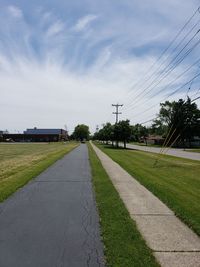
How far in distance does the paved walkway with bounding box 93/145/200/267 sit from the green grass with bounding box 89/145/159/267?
0.54 feet

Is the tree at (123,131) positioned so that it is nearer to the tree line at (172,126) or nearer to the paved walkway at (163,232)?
the tree line at (172,126)

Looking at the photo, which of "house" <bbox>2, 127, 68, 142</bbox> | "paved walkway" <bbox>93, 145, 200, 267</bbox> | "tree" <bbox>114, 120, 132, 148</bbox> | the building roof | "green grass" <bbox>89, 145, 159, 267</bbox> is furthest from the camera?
the building roof

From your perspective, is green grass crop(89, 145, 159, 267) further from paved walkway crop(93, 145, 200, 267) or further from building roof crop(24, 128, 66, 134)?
building roof crop(24, 128, 66, 134)

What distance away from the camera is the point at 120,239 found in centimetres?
625

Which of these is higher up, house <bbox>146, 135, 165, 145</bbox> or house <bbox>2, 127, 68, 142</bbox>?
house <bbox>2, 127, 68, 142</bbox>

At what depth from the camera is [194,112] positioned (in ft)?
296

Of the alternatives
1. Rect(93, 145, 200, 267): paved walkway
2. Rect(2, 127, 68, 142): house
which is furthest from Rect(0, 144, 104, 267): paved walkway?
Rect(2, 127, 68, 142): house

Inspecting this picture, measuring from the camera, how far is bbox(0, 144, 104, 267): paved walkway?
17.3 feet

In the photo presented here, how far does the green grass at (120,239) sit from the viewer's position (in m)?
5.22

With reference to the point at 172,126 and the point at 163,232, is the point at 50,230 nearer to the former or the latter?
the point at 163,232

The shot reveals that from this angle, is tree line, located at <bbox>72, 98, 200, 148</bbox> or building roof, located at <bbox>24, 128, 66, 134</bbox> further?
building roof, located at <bbox>24, 128, 66, 134</bbox>

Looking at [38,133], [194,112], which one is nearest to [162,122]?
[194,112]

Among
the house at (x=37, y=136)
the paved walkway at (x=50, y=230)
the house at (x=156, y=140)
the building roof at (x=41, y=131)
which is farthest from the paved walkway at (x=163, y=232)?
the building roof at (x=41, y=131)

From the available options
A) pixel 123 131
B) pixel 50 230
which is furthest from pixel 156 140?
pixel 50 230
